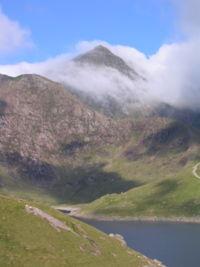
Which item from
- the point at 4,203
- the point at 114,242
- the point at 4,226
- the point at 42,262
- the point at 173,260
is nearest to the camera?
the point at 42,262

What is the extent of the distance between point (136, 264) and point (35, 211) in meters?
16.6

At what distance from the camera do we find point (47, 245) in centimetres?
6906

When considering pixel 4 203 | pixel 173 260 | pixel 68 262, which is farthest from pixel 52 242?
pixel 173 260

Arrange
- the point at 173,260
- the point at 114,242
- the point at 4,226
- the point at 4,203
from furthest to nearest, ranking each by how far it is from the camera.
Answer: the point at 173,260 < the point at 114,242 < the point at 4,203 < the point at 4,226

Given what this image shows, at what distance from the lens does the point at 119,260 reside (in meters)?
77.2

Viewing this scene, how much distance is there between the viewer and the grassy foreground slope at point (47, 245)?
64.3 meters

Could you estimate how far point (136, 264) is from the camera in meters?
78.2

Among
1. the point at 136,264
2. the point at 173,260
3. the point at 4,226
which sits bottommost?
the point at 173,260

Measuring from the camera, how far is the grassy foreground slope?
64331mm

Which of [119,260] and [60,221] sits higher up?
[60,221]

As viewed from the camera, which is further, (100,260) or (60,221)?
(60,221)

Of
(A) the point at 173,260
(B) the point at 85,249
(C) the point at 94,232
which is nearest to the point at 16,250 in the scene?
(B) the point at 85,249

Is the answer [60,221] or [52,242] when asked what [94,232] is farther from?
[52,242]

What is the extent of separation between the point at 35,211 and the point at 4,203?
4.60m
